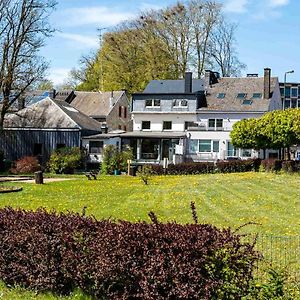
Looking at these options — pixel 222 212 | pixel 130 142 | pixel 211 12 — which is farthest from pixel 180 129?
pixel 222 212

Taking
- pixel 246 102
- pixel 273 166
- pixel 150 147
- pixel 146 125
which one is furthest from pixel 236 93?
pixel 273 166

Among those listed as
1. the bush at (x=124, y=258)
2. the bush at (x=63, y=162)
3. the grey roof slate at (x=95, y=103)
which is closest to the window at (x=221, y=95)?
the grey roof slate at (x=95, y=103)

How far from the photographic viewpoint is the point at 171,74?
64.6 meters

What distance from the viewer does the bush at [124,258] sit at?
23.9 ft

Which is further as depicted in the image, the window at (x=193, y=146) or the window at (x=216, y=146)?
the window at (x=193, y=146)

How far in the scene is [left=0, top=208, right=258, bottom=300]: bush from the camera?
7.29 meters

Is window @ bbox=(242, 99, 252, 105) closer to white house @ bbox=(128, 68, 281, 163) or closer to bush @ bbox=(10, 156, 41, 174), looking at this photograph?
white house @ bbox=(128, 68, 281, 163)

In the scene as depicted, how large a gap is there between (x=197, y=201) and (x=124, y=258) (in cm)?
1335

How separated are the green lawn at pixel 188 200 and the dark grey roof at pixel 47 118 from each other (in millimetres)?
19749

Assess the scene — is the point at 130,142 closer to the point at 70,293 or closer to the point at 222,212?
the point at 222,212

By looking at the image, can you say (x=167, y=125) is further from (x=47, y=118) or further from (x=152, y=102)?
(x=47, y=118)

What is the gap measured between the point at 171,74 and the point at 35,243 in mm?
56963

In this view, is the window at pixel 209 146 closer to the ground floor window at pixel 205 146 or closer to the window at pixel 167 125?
the ground floor window at pixel 205 146

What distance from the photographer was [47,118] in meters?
49.7
